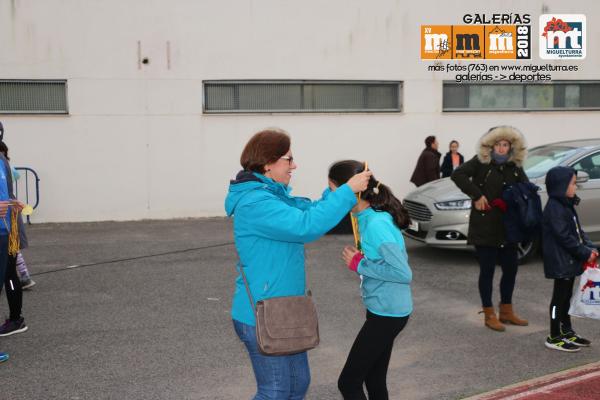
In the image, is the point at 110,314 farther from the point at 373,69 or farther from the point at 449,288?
the point at 373,69

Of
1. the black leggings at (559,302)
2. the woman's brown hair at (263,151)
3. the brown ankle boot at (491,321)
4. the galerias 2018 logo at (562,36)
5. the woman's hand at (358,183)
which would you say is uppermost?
the galerias 2018 logo at (562,36)

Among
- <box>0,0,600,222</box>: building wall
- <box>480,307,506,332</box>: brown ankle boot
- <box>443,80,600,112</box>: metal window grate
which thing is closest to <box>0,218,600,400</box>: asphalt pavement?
<box>480,307,506,332</box>: brown ankle boot

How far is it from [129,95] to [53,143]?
1.76 meters

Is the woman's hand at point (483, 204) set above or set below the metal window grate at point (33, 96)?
below

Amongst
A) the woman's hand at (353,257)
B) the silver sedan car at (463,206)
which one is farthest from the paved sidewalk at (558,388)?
the silver sedan car at (463,206)

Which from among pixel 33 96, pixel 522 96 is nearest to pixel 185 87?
pixel 33 96

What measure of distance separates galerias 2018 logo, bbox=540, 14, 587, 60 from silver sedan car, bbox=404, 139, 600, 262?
20.6 ft

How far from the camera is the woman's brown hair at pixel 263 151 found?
3.36m

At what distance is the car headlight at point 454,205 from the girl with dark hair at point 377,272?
5671 mm

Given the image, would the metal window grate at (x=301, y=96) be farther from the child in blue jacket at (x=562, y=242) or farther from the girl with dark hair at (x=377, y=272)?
the girl with dark hair at (x=377, y=272)

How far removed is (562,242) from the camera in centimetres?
559

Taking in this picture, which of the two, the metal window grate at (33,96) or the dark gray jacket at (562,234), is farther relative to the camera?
the metal window grate at (33,96)

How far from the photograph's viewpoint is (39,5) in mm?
13492

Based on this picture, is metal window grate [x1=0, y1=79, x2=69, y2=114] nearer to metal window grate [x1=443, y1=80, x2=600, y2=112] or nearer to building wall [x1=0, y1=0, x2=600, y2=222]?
building wall [x1=0, y1=0, x2=600, y2=222]
